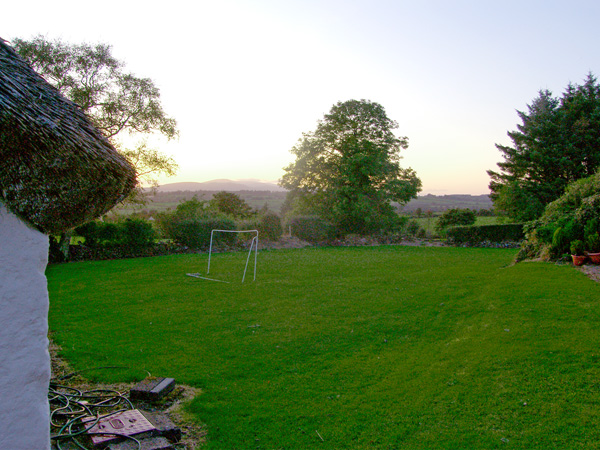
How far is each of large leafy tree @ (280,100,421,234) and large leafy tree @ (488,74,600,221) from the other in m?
9.00

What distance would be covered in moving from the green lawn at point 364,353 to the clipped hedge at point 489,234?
46.3ft

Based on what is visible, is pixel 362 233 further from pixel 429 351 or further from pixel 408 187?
pixel 429 351

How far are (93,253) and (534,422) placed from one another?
1846cm

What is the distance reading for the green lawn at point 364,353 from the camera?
4074 mm

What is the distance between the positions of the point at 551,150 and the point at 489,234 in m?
12.0

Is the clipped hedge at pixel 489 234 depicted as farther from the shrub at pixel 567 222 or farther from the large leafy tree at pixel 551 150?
the shrub at pixel 567 222

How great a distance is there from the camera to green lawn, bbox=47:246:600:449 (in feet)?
13.4

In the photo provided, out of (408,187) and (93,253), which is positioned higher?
(408,187)

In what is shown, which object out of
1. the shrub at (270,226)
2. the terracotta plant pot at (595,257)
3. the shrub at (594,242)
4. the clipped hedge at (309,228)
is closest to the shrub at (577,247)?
the shrub at (594,242)

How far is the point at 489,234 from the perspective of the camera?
2536 cm

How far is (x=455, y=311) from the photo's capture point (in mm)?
8625

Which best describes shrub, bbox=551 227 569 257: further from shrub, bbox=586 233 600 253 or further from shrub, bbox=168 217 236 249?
shrub, bbox=168 217 236 249

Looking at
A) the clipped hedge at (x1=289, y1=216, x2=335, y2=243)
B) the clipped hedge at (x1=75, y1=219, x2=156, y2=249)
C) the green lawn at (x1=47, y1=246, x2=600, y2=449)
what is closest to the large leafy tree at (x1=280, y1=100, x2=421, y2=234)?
the clipped hedge at (x1=289, y1=216, x2=335, y2=243)

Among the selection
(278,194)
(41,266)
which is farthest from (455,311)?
(278,194)
